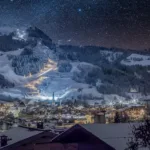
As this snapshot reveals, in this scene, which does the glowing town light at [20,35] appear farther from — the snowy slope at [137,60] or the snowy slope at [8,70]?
the snowy slope at [137,60]

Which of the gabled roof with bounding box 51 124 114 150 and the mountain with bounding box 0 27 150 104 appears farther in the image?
the mountain with bounding box 0 27 150 104

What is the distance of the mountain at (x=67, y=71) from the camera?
105 meters

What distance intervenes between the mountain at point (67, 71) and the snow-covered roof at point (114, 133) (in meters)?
75.8

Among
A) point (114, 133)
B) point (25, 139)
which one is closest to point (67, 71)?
point (25, 139)

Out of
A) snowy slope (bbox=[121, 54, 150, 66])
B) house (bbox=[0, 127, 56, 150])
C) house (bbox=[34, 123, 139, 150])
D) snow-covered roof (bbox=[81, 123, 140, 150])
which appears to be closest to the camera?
snow-covered roof (bbox=[81, 123, 140, 150])

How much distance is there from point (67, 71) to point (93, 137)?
116m

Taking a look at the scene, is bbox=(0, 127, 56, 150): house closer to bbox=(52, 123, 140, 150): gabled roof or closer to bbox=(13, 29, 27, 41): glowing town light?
bbox=(52, 123, 140, 150): gabled roof

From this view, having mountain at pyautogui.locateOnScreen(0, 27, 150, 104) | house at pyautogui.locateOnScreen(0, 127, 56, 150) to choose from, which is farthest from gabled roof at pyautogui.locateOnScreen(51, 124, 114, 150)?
mountain at pyautogui.locateOnScreen(0, 27, 150, 104)

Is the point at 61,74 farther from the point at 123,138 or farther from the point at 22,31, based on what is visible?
the point at 123,138

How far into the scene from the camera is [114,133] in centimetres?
1195

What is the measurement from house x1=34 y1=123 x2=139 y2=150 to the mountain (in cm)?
7581

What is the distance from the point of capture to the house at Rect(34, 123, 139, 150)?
11.6m

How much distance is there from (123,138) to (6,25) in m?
176

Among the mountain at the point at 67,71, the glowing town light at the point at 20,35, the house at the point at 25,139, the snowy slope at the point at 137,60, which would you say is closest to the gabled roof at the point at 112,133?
the house at the point at 25,139
